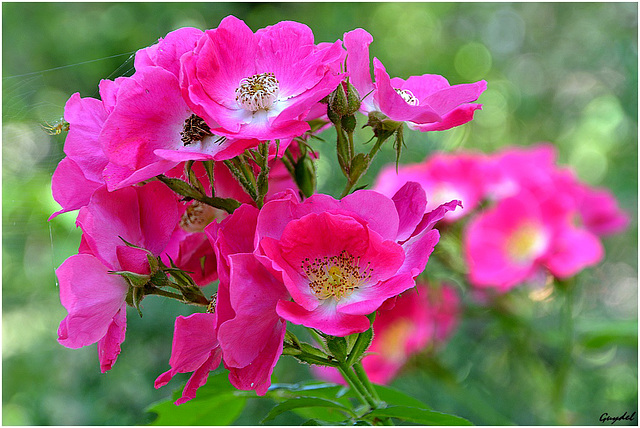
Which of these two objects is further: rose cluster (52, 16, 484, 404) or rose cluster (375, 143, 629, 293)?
rose cluster (375, 143, 629, 293)

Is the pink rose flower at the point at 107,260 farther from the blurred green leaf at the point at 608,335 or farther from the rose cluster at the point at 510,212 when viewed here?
the blurred green leaf at the point at 608,335

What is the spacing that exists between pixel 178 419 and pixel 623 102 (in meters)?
1.23

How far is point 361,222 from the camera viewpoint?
42 centimetres

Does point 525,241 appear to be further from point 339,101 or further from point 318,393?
point 339,101

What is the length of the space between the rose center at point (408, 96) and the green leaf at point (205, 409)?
1.01 feet

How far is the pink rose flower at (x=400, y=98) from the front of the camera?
1.44 ft

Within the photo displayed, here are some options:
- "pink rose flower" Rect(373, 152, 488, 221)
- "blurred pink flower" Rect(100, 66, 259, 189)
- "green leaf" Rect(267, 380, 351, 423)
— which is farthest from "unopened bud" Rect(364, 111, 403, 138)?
"pink rose flower" Rect(373, 152, 488, 221)

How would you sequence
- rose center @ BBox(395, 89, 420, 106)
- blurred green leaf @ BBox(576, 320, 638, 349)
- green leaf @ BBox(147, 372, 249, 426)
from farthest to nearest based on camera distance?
blurred green leaf @ BBox(576, 320, 638, 349)
green leaf @ BBox(147, 372, 249, 426)
rose center @ BBox(395, 89, 420, 106)

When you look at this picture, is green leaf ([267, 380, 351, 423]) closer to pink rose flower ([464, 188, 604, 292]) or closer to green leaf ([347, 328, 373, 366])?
green leaf ([347, 328, 373, 366])

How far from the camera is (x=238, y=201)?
0.48 metres

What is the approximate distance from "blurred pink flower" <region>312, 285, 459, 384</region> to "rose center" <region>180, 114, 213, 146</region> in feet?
1.74

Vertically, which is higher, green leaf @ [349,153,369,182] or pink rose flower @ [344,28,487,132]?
pink rose flower @ [344,28,487,132]

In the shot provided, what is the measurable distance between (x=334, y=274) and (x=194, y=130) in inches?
5.3

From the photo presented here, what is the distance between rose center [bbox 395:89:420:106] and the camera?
0.49 metres
